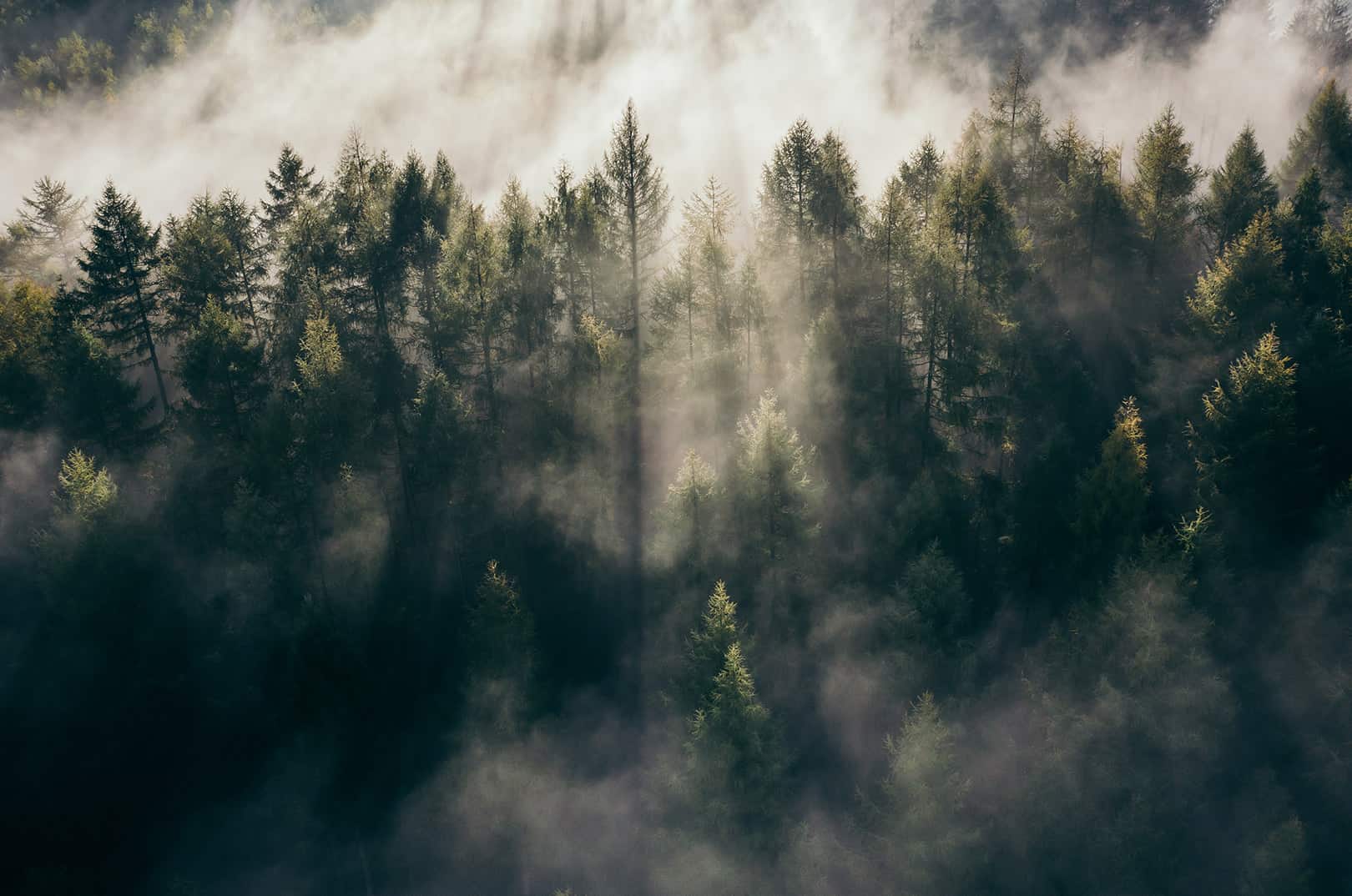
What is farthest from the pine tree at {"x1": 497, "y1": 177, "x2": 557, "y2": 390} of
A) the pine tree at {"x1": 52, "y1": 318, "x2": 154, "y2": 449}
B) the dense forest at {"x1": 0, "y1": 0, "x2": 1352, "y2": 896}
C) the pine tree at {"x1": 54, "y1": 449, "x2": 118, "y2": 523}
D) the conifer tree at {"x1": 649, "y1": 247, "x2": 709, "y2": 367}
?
the pine tree at {"x1": 54, "y1": 449, "x2": 118, "y2": 523}

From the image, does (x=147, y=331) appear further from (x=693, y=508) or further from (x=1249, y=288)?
(x=1249, y=288)

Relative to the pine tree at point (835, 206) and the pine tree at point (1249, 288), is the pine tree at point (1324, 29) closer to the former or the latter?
the pine tree at point (1249, 288)

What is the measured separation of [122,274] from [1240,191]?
52627 mm

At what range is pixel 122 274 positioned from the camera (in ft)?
125

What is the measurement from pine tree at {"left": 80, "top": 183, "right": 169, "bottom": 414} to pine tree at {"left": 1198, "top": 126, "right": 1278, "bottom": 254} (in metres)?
50.1

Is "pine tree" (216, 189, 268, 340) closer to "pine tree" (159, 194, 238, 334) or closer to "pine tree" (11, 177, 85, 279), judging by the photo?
"pine tree" (159, 194, 238, 334)

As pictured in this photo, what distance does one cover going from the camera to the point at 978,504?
3497 cm

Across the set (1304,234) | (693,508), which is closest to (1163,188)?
(1304,234)

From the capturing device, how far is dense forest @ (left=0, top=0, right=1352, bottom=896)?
2923 centimetres

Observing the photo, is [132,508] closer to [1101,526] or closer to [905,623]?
[905,623]

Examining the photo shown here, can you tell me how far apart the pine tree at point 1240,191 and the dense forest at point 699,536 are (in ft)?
0.63

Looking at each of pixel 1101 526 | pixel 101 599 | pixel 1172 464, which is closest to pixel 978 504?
pixel 1101 526

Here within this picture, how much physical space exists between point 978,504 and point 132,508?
37.6 metres

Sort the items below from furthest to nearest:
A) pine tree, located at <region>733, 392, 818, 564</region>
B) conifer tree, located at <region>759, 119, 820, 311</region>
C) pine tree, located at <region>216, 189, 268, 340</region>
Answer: pine tree, located at <region>216, 189, 268, 340</region> < conifer tree, located at <region>759, 119, 820, 311</region> < pine tree, located at <region>733, 392, 818, 564</region>
